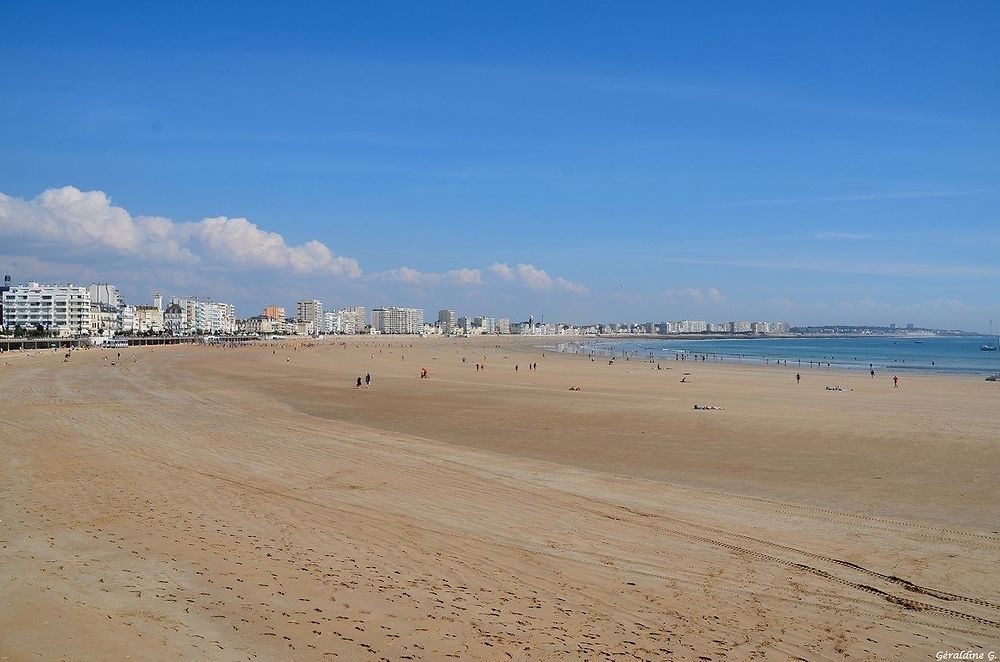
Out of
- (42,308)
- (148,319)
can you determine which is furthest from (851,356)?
(148,319)

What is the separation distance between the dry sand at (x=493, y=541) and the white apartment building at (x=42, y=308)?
422 ft

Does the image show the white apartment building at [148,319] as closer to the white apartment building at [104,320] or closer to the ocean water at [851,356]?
the white apartment building at [104,320]

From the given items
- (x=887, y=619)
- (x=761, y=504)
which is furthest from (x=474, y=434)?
(x=887, y=619)

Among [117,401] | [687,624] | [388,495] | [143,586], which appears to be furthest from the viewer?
[117,401]

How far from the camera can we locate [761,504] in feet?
35.2

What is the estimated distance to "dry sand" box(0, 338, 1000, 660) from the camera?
5668 millimetres

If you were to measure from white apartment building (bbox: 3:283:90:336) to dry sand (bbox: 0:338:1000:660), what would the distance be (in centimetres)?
12861

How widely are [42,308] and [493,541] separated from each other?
146588 millimetres

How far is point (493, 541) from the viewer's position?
326 inches

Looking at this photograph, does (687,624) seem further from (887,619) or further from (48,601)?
(48,601)

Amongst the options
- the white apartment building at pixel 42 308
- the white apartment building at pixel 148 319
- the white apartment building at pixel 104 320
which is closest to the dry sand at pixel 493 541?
the white apartment building at pixel 42 308

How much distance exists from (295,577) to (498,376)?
120 ft

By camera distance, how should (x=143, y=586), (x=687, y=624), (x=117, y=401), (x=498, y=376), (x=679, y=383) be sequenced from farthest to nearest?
(x=498, y=376) < (x=679, y=383) < (x=117, y=401) < (x=143, y=586) < (x=687, y=624)

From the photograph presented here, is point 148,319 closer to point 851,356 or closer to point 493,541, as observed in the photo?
point 851,356
